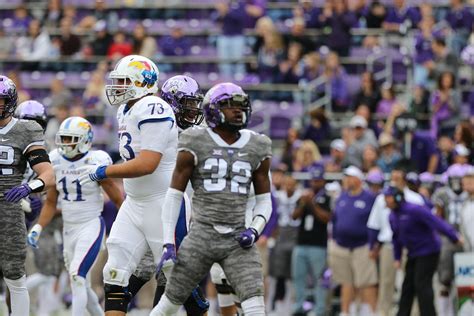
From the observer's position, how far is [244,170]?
7.68 metres

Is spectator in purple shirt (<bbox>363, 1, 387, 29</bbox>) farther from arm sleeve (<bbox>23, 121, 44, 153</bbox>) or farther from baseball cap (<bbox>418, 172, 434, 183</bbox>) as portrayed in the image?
arm sleeve (<bbox>23, 121, 44, 153</bbox>)

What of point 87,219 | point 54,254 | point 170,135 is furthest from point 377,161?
point 170,135

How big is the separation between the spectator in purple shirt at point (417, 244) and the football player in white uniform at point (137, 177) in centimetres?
447

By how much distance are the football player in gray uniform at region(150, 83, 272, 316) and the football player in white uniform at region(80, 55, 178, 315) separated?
0.62 metres

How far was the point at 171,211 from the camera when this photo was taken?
7801mm

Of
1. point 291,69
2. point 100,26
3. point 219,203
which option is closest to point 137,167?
point 219,203

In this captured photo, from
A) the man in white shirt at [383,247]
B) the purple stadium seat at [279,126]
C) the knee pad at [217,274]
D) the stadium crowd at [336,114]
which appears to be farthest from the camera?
the purple stadium seat at [279,126]

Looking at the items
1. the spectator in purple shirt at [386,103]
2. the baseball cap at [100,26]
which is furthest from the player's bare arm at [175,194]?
the baseball cap at [100,26]

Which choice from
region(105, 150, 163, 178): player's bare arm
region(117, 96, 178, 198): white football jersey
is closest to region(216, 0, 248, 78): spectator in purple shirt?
region(117, 96, 178, 198): white football jersey

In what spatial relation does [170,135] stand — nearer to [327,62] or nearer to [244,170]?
[244,170]

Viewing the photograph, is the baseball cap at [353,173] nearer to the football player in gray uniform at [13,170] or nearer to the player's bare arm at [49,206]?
the player's bare arm at [49,206]

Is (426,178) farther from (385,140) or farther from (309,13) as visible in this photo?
(309,13)

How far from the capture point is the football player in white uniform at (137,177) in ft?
27.3

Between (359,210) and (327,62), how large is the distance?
4456 millimetres
